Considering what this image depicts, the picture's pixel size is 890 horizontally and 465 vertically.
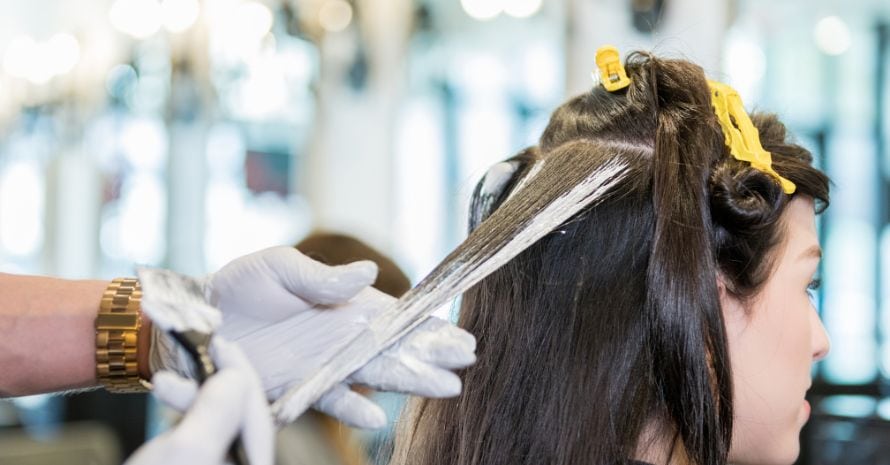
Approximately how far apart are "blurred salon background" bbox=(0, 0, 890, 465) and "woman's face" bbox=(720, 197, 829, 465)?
7.06 ft

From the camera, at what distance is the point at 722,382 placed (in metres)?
1.11

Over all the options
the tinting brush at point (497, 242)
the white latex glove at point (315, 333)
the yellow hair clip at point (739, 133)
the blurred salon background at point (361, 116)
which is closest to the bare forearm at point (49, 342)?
the white latex glove at point (315, 333)

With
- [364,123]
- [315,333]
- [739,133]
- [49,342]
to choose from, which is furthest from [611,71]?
[364,123]

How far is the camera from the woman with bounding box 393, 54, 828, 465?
1.08 metres

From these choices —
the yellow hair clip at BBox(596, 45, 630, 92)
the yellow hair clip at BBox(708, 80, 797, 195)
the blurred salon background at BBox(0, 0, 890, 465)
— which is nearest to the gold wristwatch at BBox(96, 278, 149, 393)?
the yellow hair clip at BBox(596, 45, 630, 92)

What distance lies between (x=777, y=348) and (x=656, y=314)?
200mm

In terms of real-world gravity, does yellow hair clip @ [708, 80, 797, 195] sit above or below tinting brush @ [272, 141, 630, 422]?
above

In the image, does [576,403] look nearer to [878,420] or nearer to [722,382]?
[722,382]

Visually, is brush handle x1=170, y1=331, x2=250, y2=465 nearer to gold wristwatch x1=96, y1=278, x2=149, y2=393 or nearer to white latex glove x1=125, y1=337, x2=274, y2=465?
white latex glove x1=125, y1=337, x2=274, y2=465

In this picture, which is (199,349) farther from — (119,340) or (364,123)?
(364,123)

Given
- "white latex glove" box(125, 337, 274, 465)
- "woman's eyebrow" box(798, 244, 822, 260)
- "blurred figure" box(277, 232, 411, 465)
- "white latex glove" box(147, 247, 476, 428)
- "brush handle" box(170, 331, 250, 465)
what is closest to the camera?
"white latex glove" box(125, 337, 274, 465)

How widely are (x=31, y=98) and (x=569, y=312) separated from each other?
5.32 metres

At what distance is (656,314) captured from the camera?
1.07m

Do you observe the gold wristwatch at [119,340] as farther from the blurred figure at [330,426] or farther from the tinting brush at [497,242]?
the blurred figure at [330,426]
